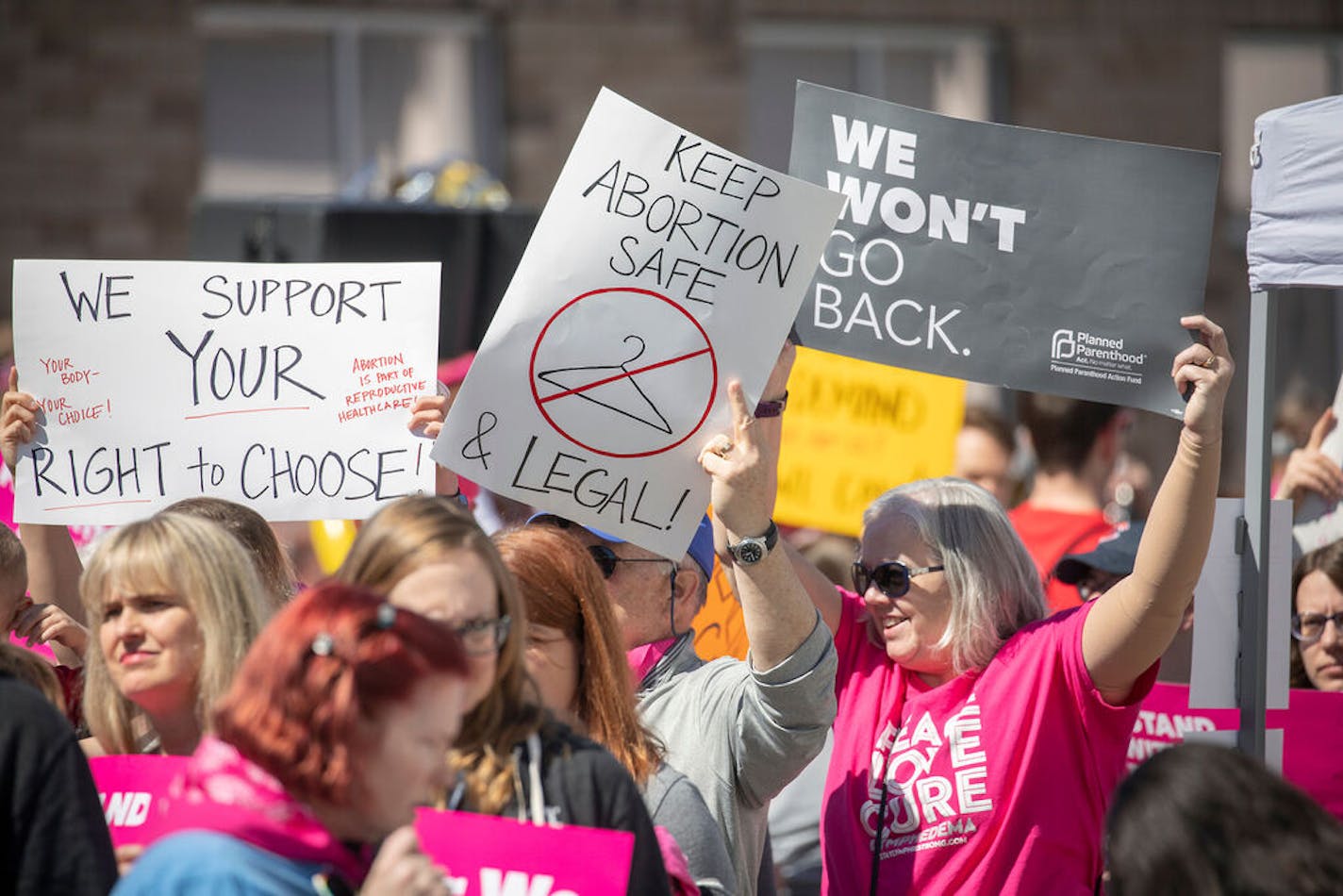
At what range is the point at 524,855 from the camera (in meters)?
2.43

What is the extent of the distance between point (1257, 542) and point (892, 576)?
30.8 inches

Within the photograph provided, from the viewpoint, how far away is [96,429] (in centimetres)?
385

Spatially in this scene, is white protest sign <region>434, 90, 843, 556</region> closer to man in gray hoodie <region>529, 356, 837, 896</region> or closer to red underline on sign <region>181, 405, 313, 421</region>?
man in gray hoodie <region>529, 356, 837, 896</region>

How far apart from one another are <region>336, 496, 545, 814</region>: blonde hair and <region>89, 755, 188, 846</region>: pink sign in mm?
602

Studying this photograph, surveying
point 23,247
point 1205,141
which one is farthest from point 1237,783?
point 1205,141

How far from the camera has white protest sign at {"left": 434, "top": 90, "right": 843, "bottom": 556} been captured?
3.42 metres

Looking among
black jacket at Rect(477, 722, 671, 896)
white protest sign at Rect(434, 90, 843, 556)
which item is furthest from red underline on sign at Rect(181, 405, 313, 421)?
black jacket at Rect(477, 722, 671, 896)

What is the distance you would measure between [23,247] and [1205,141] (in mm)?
7065

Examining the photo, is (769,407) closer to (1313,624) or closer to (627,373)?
(627,373)

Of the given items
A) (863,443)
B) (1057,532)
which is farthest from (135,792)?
(863,443)

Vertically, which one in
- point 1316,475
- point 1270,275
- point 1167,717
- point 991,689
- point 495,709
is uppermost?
point 1270,275

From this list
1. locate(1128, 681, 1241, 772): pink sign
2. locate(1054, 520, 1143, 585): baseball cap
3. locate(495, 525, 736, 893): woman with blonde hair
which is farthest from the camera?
locate(1054, 520, 1143, 585): baseball cap

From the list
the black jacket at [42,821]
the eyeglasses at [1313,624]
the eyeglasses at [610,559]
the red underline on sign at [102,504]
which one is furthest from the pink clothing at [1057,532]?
the black jacket at [42,821]

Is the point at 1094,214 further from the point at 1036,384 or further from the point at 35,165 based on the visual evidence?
the point at 35,165
